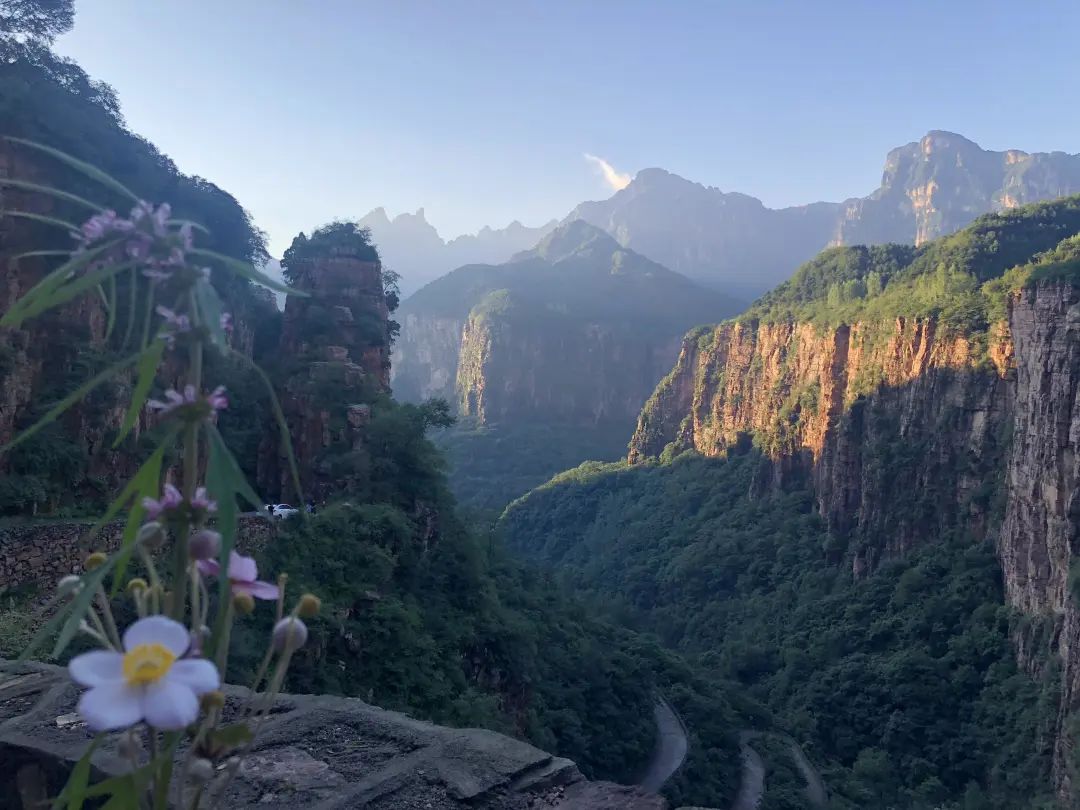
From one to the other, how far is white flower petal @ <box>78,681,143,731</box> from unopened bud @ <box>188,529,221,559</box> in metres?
0.26

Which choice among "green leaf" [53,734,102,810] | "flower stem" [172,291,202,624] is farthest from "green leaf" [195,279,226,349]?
"green leaf" [53,734,102,810]

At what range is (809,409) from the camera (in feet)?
140

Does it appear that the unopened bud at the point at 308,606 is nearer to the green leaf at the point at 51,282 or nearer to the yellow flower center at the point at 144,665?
the yellow flower center at the point at 144,665

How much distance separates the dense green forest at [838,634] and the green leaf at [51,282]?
2285cm

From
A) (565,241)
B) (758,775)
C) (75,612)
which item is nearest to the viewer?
(75,612)

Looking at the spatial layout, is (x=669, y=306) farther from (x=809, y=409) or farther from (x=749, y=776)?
(x=749, y=776)

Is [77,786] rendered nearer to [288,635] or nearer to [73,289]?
[288,635]

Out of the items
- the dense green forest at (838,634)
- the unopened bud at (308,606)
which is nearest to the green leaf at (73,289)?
the unopened bud at (308,606)

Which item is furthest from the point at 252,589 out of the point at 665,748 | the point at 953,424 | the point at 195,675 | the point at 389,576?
the point at 953,424

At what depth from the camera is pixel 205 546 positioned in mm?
1218

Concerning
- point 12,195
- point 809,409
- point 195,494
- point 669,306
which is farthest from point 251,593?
point 669,306

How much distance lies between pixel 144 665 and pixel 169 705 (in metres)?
0.07

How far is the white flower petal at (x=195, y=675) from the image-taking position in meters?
1.00

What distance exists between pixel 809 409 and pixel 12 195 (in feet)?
129
